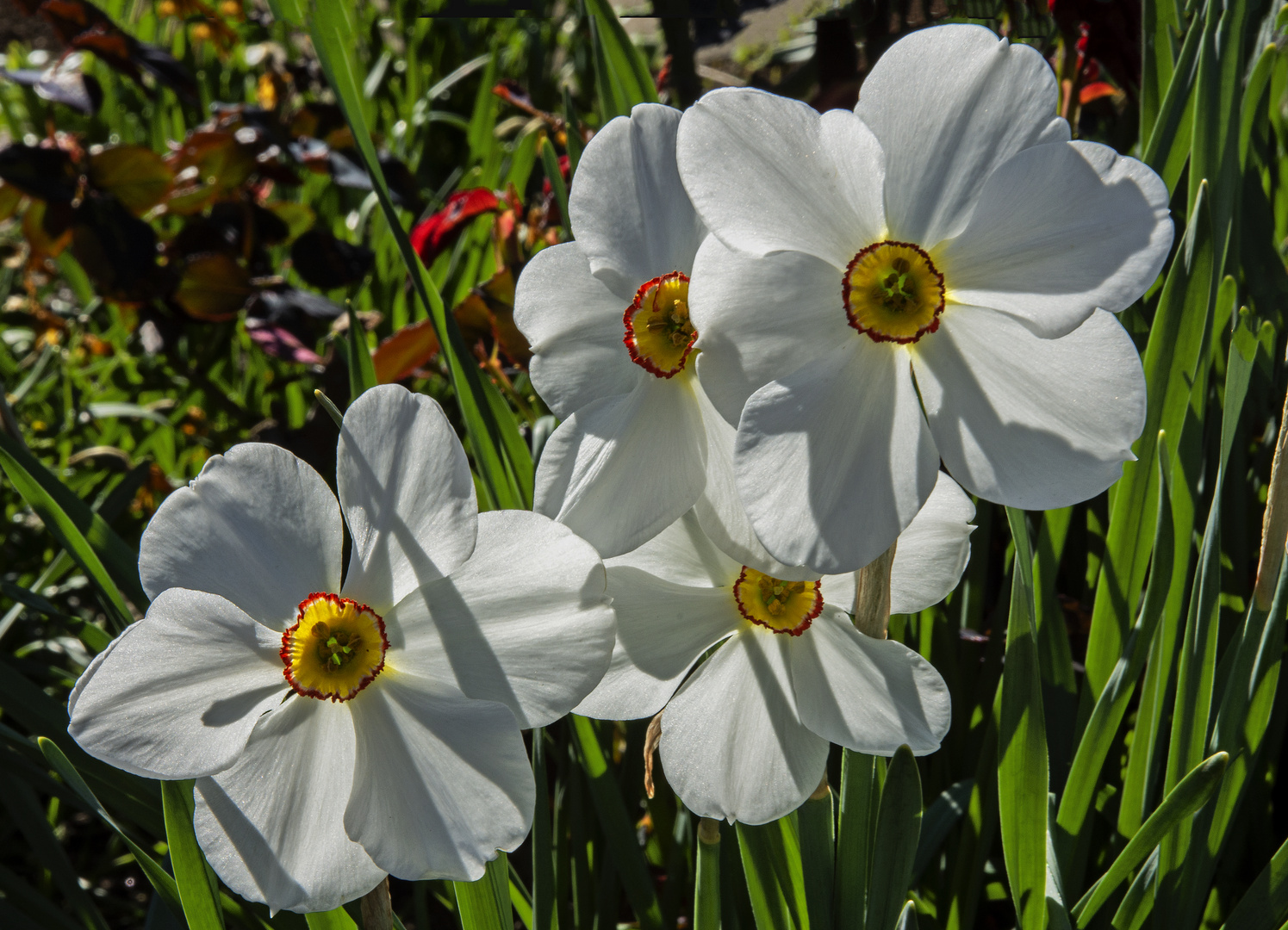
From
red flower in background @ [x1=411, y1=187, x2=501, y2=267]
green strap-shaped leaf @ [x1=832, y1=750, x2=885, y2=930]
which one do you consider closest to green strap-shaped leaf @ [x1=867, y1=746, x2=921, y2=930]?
green strap-shaped leaf @ [x1=832, y1=750, x2=885, y2=930]

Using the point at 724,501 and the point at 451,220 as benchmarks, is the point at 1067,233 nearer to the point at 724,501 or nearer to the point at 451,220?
the point at 724,501

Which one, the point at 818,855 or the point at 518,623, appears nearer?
the point at 518,623

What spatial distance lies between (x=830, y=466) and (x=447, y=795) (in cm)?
22

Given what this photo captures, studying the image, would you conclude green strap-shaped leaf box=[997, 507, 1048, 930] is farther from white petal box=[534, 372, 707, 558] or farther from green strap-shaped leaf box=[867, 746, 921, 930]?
white petal box=[534, 372, 707, 558]

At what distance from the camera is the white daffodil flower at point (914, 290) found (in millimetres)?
377

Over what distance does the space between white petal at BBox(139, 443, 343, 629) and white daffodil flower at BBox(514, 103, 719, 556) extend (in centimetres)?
11

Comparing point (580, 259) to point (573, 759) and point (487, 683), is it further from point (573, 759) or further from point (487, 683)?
point (573, 759)

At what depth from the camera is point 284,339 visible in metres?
1.28

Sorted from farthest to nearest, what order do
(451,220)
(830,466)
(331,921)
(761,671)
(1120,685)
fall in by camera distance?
(451,220) < (1120,685) < (331,921) < (761,671) < (830,466)

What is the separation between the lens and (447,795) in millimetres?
427

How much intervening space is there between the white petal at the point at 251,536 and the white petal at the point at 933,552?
29 cm

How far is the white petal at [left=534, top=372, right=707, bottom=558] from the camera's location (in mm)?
438

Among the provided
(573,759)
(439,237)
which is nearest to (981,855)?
(573,759)

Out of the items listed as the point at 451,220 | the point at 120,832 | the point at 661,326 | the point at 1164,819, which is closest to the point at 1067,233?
the point at 661,326
